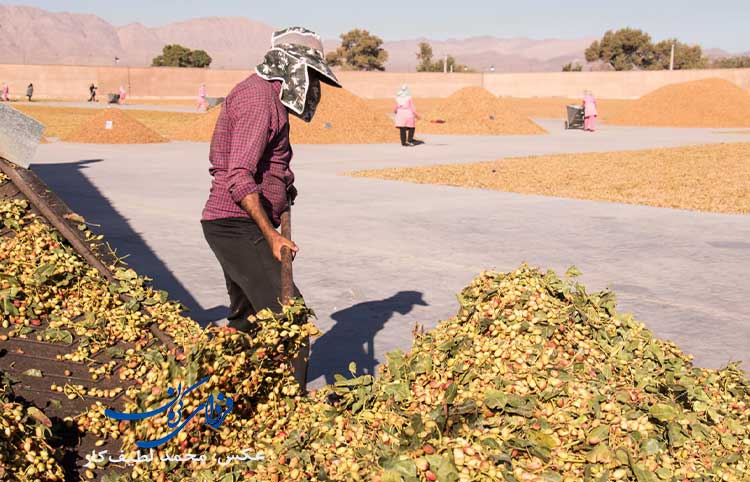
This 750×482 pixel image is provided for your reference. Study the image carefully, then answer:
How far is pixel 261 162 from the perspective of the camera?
423 centimetres

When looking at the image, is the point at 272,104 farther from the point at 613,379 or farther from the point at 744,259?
the point at 744,259

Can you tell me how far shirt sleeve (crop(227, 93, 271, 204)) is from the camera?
A: 4.02 meters

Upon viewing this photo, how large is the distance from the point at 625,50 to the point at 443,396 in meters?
117

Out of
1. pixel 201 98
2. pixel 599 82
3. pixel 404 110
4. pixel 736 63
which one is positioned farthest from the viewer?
pixel 736 63

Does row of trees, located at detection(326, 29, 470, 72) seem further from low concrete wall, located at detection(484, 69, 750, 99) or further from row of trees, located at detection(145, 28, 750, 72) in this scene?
low concrete wall, located at detection(484, 69, 750, 99)

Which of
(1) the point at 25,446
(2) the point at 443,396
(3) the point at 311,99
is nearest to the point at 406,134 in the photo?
(3) the point at 311,99

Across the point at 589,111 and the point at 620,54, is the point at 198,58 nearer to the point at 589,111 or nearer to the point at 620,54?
the point at 620,54

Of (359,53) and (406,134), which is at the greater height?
(359,53)

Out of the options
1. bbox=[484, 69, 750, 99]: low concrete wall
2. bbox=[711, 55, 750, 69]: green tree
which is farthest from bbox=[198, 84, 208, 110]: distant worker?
A: bbox=[711, 55, 750, 69]: green tree

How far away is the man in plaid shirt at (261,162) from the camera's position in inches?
159

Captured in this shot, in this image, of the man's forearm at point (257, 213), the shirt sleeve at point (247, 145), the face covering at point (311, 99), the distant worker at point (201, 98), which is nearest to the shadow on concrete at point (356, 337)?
the man's forearm at point (257, 213)

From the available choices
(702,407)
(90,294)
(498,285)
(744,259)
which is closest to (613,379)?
(702,407)

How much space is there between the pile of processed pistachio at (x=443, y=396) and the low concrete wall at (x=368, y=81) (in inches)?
2806

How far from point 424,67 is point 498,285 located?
378ft
